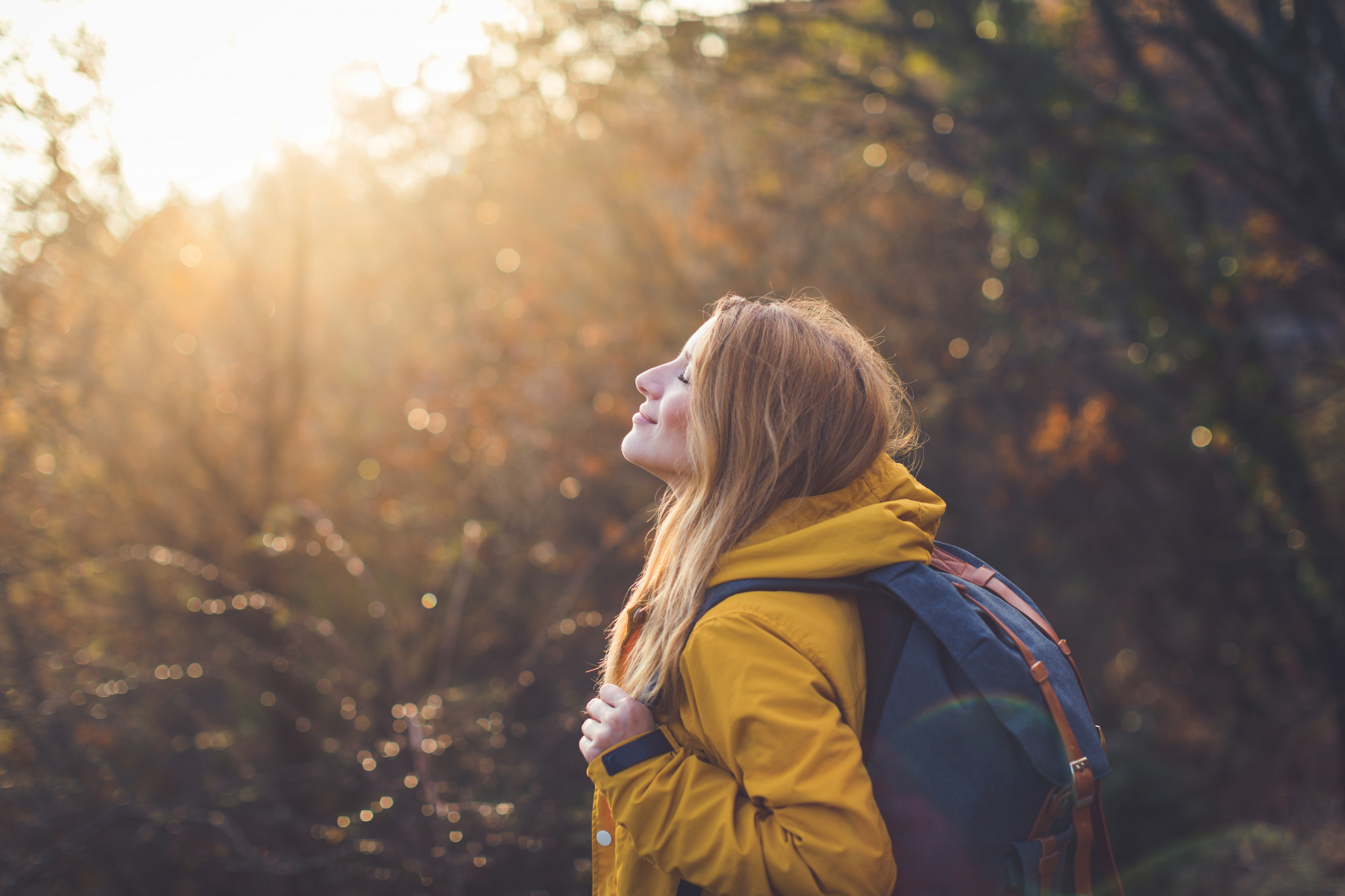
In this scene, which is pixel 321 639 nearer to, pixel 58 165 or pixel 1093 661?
pixel 58 165

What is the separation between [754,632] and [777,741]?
6.7 inches

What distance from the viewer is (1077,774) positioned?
1.22m

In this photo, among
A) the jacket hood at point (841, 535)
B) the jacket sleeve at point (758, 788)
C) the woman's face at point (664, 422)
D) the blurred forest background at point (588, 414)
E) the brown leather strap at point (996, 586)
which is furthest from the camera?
the blurred forest background at point (588, 414)

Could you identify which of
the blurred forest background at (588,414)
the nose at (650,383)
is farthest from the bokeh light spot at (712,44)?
the nose at (650,383)

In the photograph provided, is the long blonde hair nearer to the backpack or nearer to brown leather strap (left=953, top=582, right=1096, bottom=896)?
the backpack

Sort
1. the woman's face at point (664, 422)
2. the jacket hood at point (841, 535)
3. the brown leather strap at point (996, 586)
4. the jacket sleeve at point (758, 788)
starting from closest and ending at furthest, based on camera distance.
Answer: the jacket sleeve at point (758, 788) < the jacket hood at point (841, 535) < the brown leather strap at point (996, 586) < the woman's face at point (664, 422)

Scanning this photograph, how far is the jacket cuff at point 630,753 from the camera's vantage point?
4.48 feet

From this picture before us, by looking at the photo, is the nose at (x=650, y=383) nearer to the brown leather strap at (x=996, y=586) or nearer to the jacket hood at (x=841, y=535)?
the jacket hood at (x=841, y=535)

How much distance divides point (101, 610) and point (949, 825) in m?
4.85

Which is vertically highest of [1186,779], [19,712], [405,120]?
[405,120]

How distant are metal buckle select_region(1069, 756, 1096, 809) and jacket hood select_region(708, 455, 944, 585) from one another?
0.38 meters

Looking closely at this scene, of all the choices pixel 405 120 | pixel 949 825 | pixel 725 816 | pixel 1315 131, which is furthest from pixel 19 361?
pixel 1315 131

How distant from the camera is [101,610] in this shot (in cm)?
441

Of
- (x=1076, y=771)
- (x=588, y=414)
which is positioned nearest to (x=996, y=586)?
(x=1076, y=771)
